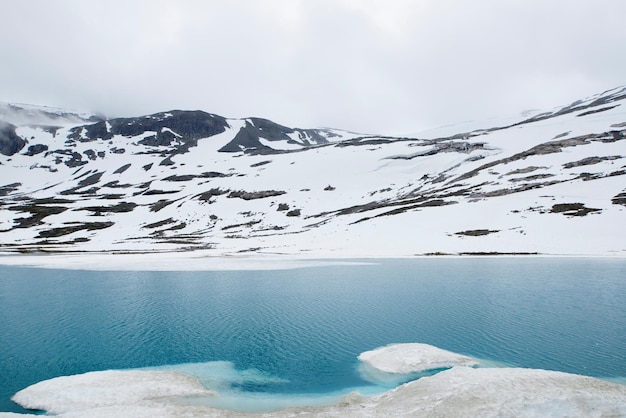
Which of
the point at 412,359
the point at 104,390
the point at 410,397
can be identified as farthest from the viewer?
the point at 412,359

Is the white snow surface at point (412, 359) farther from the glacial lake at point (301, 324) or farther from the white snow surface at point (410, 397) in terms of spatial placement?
the white snow surface at point (410, 397)

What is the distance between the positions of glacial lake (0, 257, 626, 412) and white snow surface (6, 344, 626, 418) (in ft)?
4.89

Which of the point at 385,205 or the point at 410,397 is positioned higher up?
the point at 385,205

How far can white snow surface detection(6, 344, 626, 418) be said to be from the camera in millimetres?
12328

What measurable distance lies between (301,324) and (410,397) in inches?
467

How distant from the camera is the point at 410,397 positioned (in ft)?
46.3

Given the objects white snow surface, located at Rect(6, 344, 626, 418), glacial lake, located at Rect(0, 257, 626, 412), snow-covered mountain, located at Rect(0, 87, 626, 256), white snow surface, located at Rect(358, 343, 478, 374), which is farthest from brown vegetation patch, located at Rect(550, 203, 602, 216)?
white snow surface, located at Rect(6, 344, 626, 418)

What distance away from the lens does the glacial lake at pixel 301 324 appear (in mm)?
18234

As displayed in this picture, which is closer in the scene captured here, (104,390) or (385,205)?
(104,390)

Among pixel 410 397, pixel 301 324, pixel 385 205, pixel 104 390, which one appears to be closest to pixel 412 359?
pixel 410 397

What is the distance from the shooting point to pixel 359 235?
7538cm

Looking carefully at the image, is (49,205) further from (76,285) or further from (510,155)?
(510,155)

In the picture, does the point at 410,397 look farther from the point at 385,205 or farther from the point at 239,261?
the point at 385,205

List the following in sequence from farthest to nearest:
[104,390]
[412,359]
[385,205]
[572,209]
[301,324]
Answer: [385,205]
[572,209]
[301,324]
[412,359]
[104,390]
